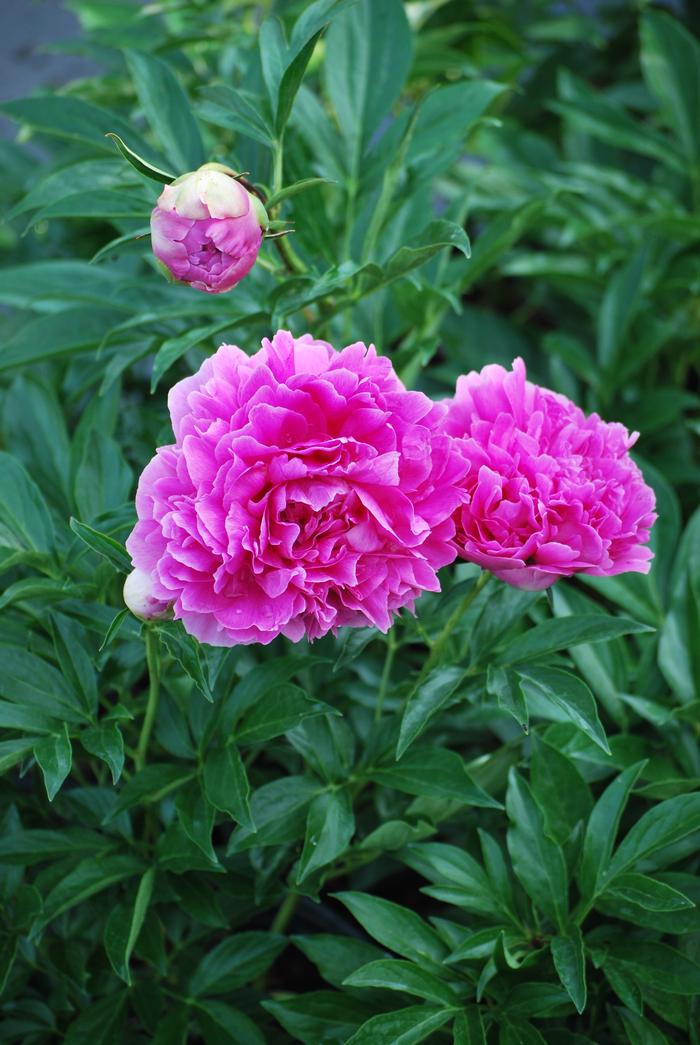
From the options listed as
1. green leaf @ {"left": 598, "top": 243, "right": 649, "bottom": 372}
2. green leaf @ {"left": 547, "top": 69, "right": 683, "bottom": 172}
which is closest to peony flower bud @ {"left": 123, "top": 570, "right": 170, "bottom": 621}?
green leaf @ {"left": 598, "top": 243, "right": 649, "bottom": 372}

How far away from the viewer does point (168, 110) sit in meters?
0.84

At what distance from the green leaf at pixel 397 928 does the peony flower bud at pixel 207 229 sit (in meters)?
0.38

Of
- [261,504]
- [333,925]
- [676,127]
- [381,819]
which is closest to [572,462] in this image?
[261,504]

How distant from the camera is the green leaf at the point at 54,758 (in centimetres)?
60

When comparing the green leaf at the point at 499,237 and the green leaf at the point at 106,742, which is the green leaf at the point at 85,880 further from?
the green leaf at the point at 499,237

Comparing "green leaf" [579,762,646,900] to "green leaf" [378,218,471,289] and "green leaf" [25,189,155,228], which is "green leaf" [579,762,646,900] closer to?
"green leaf" [378,218,471,289]

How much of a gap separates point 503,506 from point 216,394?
16 cm

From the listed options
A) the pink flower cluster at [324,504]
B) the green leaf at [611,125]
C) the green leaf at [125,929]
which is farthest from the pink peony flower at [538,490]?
the green leaf at [611,125]

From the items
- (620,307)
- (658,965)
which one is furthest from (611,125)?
(658,965)

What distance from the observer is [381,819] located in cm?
83

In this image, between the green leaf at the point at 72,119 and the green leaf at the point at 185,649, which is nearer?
the green leaf at the point at 185,649

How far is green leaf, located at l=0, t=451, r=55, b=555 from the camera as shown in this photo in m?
0.73

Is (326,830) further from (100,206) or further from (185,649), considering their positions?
(100,206)

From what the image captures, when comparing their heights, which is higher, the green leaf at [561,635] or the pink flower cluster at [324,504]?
the pink flower cluster at [324,504]
